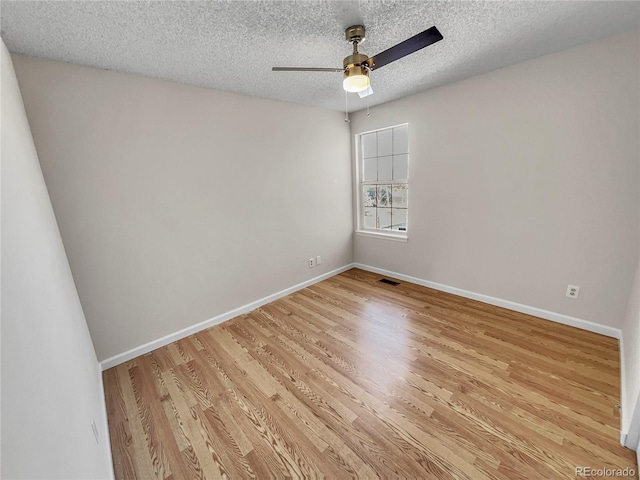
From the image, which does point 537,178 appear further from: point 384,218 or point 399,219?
point 384,218

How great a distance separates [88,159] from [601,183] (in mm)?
4032

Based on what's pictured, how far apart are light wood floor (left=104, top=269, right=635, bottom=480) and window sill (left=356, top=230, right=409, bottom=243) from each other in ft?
3.98

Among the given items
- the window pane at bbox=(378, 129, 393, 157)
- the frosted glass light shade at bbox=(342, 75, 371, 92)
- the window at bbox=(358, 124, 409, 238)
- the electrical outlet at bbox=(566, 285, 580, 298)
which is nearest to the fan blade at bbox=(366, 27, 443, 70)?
the frosted glass light shade at bbox=(342, 75, 371, 92)

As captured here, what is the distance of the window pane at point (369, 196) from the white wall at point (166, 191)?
3.14ft

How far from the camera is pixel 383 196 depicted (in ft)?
12.6

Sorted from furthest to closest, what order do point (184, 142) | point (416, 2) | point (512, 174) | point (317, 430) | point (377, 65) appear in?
point (512, 174), point (184, 142), point (377, 65), point (317, 430), point (416, 2)

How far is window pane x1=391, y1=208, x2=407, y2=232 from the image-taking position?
362cm

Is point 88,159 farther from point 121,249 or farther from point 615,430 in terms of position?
point 615,430

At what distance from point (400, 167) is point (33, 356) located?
143 inches

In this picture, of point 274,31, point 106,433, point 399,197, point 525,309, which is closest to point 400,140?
point 399,197

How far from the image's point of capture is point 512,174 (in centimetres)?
256

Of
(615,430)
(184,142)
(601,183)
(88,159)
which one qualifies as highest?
(184,142)

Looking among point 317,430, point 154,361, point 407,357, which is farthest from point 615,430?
point 154,361

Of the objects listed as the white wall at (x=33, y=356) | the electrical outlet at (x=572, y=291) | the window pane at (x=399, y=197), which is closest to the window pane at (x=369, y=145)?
the window pane at (x=399, y=197)
